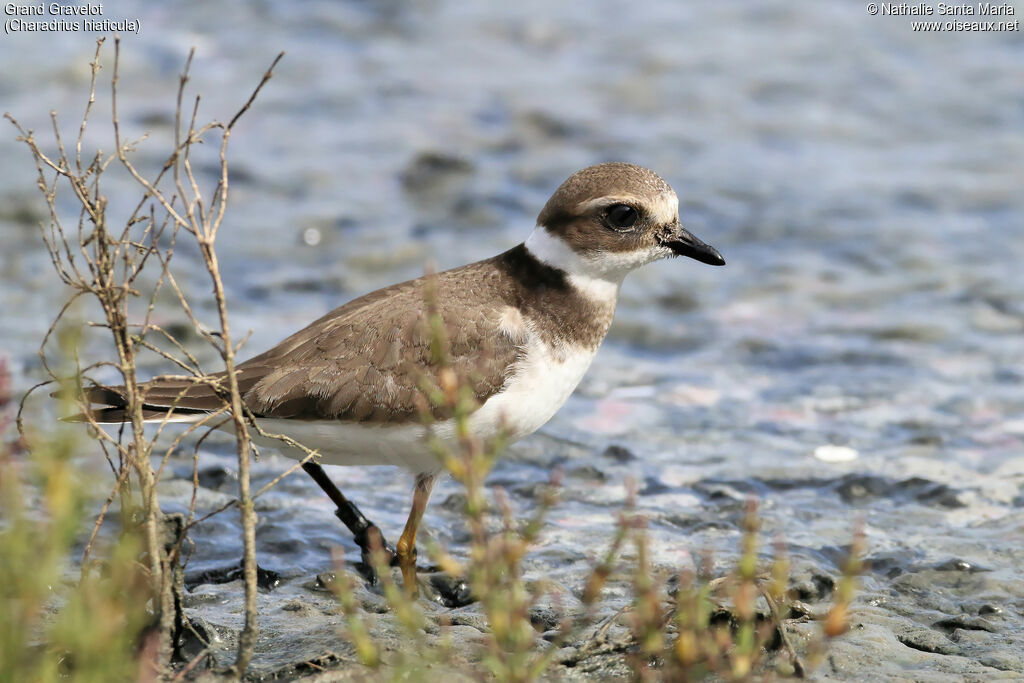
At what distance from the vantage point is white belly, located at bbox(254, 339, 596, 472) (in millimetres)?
5289

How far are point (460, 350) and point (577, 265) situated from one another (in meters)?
0.74

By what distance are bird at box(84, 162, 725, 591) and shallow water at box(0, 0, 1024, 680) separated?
29.0 inches

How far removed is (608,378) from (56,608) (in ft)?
14.6

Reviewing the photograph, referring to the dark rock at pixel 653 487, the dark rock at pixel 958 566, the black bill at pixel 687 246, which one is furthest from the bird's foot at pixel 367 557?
the dark rock at pixel 958 566

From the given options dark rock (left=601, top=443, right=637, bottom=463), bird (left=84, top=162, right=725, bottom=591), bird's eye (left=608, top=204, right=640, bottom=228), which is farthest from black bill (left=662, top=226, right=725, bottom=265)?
dark rock (left=601, top=443, right=637, bottom=463)

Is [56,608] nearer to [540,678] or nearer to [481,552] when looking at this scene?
[540,678]

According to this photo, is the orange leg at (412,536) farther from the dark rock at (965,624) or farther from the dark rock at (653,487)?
the dark rock at (965,624)

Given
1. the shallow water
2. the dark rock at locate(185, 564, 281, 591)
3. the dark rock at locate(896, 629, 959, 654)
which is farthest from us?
the shallow water

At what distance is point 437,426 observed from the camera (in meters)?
5.27

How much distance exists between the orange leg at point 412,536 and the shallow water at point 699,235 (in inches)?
17.0

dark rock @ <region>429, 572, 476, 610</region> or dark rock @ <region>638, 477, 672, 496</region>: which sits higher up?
dark rock @ <region>638, 477, 672, 496</region>

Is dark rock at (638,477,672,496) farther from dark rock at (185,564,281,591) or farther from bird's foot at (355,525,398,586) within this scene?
dark rock at (185,564,281,591)

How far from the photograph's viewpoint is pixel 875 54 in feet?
45.8

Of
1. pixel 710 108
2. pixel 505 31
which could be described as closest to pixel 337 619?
pixel 710 108
